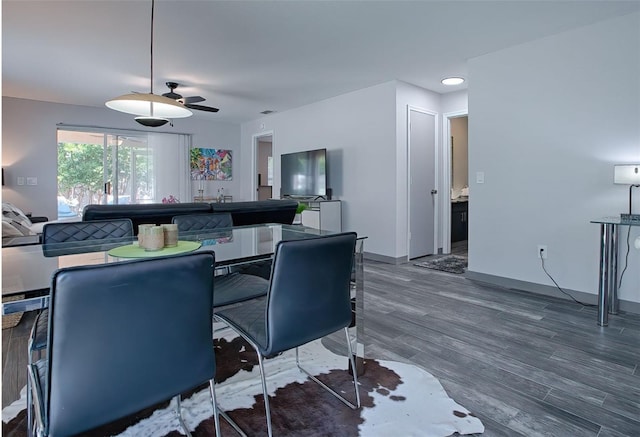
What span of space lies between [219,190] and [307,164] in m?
2.60

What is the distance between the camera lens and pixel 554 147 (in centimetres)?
349

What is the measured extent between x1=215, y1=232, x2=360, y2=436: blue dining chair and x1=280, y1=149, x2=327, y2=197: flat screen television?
13.1ft

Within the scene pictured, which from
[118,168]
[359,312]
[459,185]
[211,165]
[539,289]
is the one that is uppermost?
[211,165]

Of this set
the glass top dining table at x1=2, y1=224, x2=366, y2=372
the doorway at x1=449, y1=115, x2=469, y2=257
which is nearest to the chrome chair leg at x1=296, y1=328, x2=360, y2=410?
the glass top dining table at x1=2, y1=224, x2=366, y2=372

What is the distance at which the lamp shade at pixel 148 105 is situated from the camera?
2.38 metres

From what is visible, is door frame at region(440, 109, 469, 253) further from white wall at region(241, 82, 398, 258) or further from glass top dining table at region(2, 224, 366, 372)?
glass top dining table at region(2, 224, 366, 372)

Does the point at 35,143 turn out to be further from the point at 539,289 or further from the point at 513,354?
the point at 539,289

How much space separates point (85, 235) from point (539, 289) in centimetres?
374

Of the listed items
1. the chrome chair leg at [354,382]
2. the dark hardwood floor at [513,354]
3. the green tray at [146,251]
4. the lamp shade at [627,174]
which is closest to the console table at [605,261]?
the dark hardwood floor at [513,354]

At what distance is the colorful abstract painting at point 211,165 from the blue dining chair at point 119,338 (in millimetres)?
6495

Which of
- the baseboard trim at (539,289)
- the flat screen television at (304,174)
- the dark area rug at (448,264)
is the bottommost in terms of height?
the baseboard trim at (539,289)

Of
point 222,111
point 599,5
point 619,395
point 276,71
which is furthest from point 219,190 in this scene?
point 619,395

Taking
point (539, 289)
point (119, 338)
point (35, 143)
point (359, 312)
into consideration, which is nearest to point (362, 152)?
point (539, 289)

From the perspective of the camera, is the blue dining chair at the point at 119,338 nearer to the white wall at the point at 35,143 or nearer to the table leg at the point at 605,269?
the table leg at the point at 605,269
